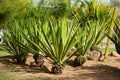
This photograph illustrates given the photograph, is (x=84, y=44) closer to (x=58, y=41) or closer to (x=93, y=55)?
(x=58, y=41)

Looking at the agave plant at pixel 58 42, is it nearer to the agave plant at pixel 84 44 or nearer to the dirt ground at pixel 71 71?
the dirt ground at pixel 71 71

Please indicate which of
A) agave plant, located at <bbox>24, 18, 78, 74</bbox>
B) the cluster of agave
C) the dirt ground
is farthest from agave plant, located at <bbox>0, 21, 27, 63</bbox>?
agave plant, located at <bbox>24, 18, 78, 74</bbox>

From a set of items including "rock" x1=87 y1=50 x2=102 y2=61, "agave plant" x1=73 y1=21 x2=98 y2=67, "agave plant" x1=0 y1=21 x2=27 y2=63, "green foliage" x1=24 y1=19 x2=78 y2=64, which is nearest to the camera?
"green foliage" x1=24 y1=19 x2=78 y2=64

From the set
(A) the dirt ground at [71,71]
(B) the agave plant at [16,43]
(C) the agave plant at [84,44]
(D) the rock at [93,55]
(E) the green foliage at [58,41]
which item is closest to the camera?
(A) the dirt ground at [71,71]

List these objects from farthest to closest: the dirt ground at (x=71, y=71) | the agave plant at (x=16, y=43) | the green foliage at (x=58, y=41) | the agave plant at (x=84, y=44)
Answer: the agave plant at (x=16, y=43) < the agave plant at (x=84, y=44) < the green foliage at (x=58, y=41) < the dirt ground at (x=71, y=71)

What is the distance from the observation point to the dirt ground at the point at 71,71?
9039 mm

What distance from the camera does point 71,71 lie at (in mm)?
10109

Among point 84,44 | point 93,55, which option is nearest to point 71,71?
point 84,44

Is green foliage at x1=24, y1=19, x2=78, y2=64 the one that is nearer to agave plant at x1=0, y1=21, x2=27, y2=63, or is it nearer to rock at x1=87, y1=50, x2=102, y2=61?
agave plant at x1=0, y1=21, x2=27, y2=63

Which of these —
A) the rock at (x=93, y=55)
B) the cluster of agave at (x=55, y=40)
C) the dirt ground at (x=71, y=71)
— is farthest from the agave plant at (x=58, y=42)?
the rock at (x=93, y=55)

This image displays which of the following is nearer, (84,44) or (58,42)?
(58,42)

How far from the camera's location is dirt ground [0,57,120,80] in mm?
9039

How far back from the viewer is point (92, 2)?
14883mm

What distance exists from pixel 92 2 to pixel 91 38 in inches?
191
